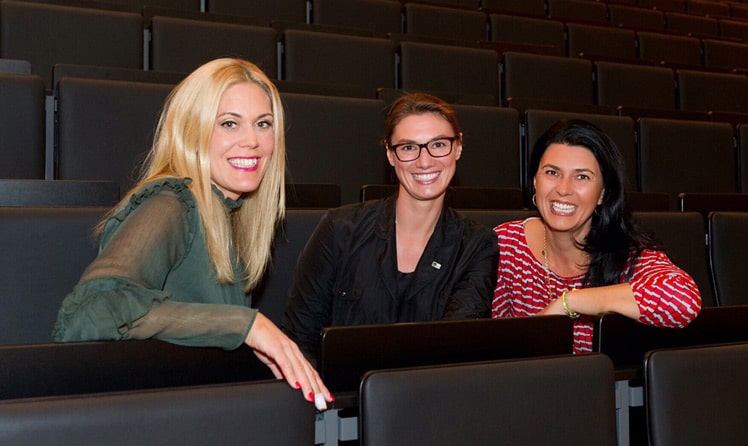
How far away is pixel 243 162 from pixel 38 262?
0.43 ft

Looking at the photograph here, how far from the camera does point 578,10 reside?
1.49 metres

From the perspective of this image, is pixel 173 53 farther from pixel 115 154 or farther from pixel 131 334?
pixel 131 334

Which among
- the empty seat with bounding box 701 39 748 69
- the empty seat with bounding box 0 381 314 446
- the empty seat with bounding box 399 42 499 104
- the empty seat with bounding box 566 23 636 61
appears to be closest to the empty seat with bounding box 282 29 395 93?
the empty seat with bounding box 399 42 499 104

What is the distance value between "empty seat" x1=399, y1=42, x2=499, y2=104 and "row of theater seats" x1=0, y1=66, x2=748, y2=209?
172mm

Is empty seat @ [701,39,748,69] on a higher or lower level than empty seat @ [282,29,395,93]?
higher

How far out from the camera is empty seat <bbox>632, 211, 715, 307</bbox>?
1.95ft

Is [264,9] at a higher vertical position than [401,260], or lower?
higher

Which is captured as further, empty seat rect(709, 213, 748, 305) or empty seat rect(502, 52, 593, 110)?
empty seat rect(502, 52, 593, 110)

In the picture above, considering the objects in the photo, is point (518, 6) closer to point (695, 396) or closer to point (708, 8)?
point (708, 8)

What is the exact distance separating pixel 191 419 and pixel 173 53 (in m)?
0.62

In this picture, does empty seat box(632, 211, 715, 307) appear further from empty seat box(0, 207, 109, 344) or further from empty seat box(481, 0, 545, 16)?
empty seat box(481, 0, 545, 16)

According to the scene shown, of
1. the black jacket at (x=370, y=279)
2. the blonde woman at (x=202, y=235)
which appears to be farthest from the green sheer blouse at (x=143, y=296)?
the black jacket at (x=370, y=279)

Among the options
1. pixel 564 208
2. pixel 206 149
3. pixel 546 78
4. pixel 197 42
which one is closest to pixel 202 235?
pixel 206 149

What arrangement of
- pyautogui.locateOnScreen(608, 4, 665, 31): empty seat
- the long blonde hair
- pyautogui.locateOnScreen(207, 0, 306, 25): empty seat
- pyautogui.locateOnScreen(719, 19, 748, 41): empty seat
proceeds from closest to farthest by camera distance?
the long blonde hair, pyautogui.locateOnScreen(207, 0, 306, 25): empty seat, pyautogui.locateOnScreen(608, 4, 665, 31): empty seat, pyautogui.locateOnScreen(719, 19, 748, 41): empty seat
